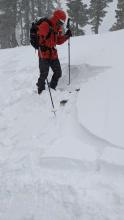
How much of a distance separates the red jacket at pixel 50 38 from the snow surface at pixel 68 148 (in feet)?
3.39

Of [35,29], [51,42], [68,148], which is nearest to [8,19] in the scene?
[51,42]

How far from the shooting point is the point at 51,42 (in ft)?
30.9

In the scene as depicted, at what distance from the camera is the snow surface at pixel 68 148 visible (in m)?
5.51

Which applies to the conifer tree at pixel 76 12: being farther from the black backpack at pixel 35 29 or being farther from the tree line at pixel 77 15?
the black backpack at pixel 35 29

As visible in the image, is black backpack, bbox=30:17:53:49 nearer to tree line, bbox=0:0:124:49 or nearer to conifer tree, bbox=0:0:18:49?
tree line, bbox=0:0:124:49

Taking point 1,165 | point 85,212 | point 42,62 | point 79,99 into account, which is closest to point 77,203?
point 85,212

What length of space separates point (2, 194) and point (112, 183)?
1.85 metres

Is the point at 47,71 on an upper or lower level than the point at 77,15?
upper

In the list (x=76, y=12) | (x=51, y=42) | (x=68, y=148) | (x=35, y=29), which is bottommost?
(x=76, y=12)

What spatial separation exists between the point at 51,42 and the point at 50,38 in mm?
107

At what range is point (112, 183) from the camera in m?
5.65

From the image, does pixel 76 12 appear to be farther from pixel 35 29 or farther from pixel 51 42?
pixel 35 29

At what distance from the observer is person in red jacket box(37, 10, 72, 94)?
905cm

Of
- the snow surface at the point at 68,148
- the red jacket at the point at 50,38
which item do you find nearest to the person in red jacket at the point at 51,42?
the red jacket at the point at 50,38
